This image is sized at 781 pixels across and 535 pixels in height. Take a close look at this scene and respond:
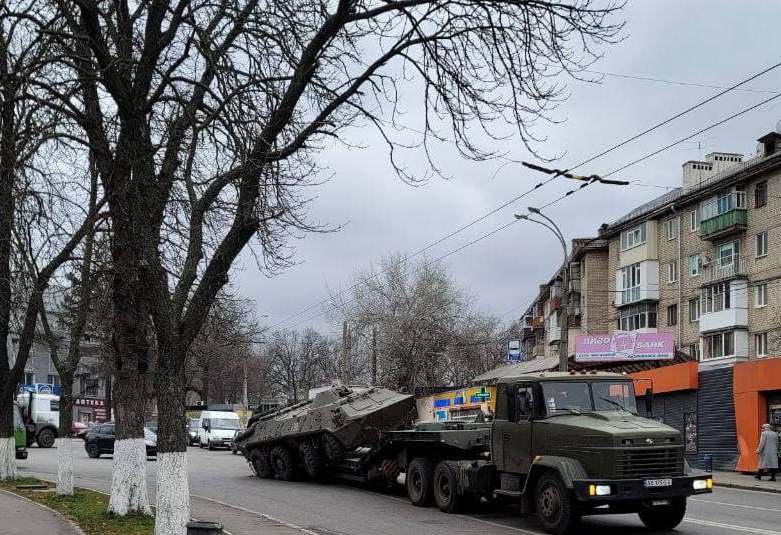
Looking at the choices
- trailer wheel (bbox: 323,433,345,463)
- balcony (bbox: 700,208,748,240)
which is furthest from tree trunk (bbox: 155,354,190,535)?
balcony (bbox: 700,208,748,240)

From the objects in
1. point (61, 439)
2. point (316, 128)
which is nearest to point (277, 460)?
point (61, 439)

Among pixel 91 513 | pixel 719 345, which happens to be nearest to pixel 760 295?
pixel 719 345

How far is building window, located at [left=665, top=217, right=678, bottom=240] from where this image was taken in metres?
54.0

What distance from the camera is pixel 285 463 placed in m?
23.7

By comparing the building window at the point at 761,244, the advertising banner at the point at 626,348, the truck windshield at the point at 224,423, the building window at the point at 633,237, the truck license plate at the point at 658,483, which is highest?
the building window at the point at 633,237

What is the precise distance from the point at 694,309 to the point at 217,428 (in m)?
27.3

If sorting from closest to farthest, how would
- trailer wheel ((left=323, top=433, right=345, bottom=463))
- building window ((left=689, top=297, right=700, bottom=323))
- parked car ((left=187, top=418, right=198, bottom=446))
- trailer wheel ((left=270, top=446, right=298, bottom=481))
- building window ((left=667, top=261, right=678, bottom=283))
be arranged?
1. trailer wheel ((left=323, top=433, right=345, bottom=463))
2. trailer wheel ((left=270, top=446, right=298, bottom=481))
3. building window ((left=689, top=297, right=700, bottom=323))
4. building window ((left=667, top=261, right=678, bottom=283))
5. parked car ((left=187, top=418, right=198, bottom=446))

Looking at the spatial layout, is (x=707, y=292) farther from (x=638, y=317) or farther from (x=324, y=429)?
(x=324, y=429)

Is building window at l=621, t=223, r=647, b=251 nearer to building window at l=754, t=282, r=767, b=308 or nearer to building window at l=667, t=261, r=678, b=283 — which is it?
building window at l=667, t=261, r=678, b=283

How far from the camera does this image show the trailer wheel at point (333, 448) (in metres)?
21.1

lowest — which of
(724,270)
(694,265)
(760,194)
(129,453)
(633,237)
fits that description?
(129,453)

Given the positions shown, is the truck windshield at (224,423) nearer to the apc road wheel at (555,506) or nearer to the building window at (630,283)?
the building window at (630,283)

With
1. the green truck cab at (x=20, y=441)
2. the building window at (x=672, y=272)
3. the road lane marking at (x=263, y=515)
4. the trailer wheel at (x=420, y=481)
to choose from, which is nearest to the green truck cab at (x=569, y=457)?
the trailer wheel at (x=420, y=481)

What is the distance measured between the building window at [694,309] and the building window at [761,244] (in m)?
6.17
